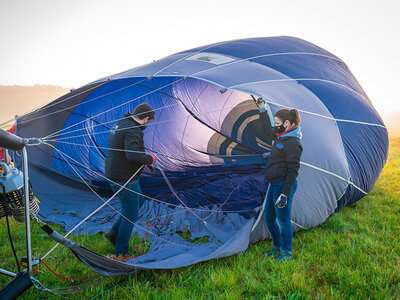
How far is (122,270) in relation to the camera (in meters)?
1.80

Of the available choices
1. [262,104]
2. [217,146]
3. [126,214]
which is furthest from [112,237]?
[217,146]

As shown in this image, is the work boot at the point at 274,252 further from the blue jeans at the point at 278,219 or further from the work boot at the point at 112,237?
the work boot at the point at 112,237

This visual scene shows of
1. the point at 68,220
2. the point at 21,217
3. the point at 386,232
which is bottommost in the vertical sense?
the point at 386,232

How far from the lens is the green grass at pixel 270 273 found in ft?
5.83

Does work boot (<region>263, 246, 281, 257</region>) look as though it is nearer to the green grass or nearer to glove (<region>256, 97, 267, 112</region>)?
the green grass

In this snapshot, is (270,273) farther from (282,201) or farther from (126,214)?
(126,214)

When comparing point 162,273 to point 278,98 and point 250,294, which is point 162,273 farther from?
point 278,98

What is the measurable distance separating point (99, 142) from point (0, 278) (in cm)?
246

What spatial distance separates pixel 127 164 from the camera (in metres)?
2.43

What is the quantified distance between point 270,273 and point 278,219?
1.27 feet

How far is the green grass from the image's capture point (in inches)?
70.0

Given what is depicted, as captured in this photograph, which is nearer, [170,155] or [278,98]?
[278,98]

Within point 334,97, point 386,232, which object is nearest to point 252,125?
point 334,97

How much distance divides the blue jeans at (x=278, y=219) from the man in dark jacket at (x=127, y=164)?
1.00 m
